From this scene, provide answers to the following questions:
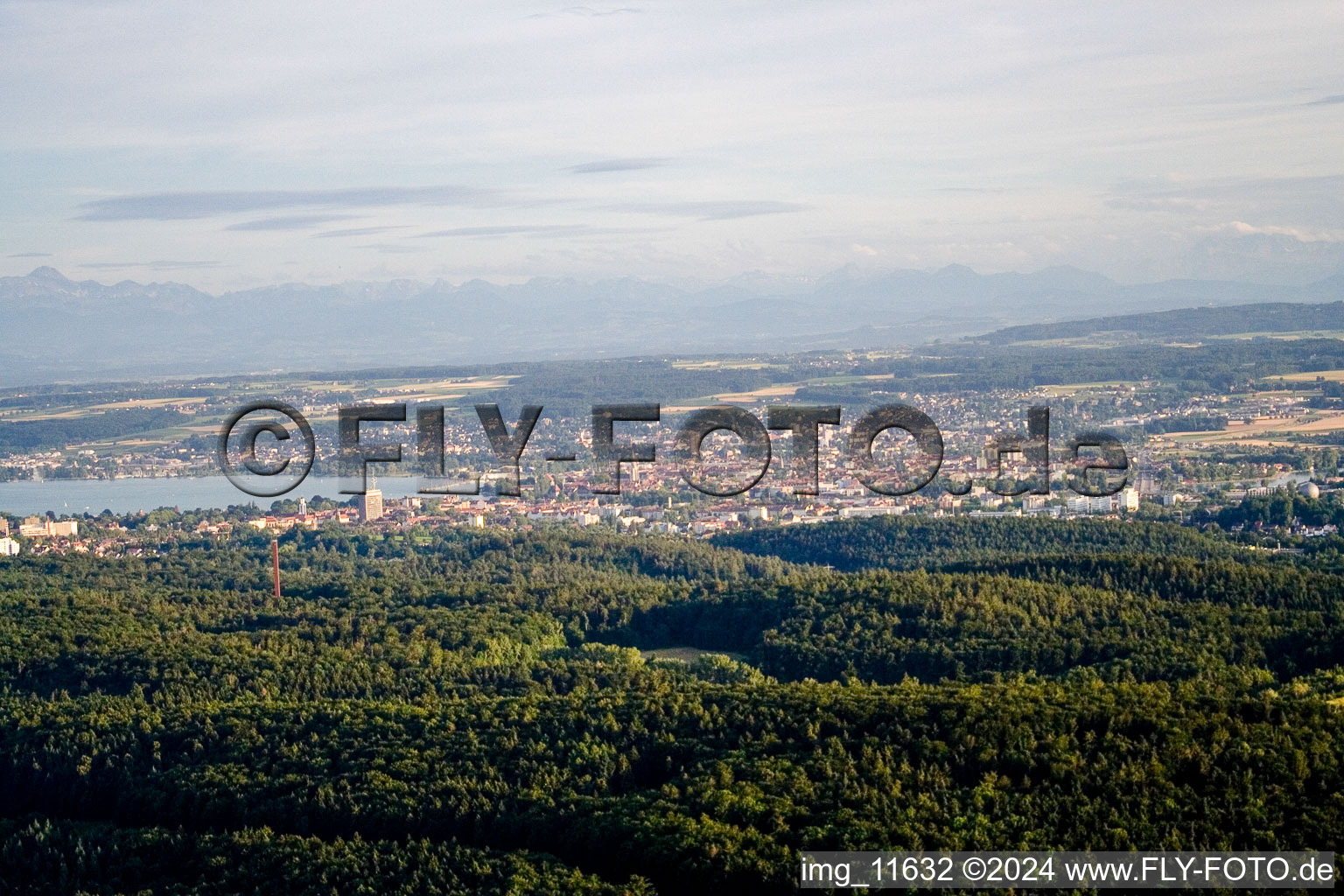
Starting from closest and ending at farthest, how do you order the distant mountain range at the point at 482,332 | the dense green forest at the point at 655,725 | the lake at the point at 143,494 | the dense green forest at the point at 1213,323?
the dense green forest at the point at 655,725
the lake at the point at 143,494
the dense green forest at the point at 1213,323
the distant mountain range at the point at 482,332

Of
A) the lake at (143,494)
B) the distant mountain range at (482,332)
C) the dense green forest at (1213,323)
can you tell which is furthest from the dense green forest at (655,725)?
the distant mountain range at (482,332)

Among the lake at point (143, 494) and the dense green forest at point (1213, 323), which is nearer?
the lake at point (143, 494)

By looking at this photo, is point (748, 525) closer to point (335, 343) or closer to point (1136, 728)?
point (1136, 728)

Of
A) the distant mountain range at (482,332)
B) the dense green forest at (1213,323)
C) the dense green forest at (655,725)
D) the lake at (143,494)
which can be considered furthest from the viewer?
the distant mountain range at (482,332)

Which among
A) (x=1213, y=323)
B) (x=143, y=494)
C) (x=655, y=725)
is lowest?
(x=143, y=494)

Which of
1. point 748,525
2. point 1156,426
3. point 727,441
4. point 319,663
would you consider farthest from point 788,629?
point 1156,426

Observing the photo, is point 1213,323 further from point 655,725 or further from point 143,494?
point 655,725

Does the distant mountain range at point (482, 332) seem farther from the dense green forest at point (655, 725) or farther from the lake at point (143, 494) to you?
the dense green forest at point (655, 725)

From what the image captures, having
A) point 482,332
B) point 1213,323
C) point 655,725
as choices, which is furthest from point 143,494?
point 482,332
